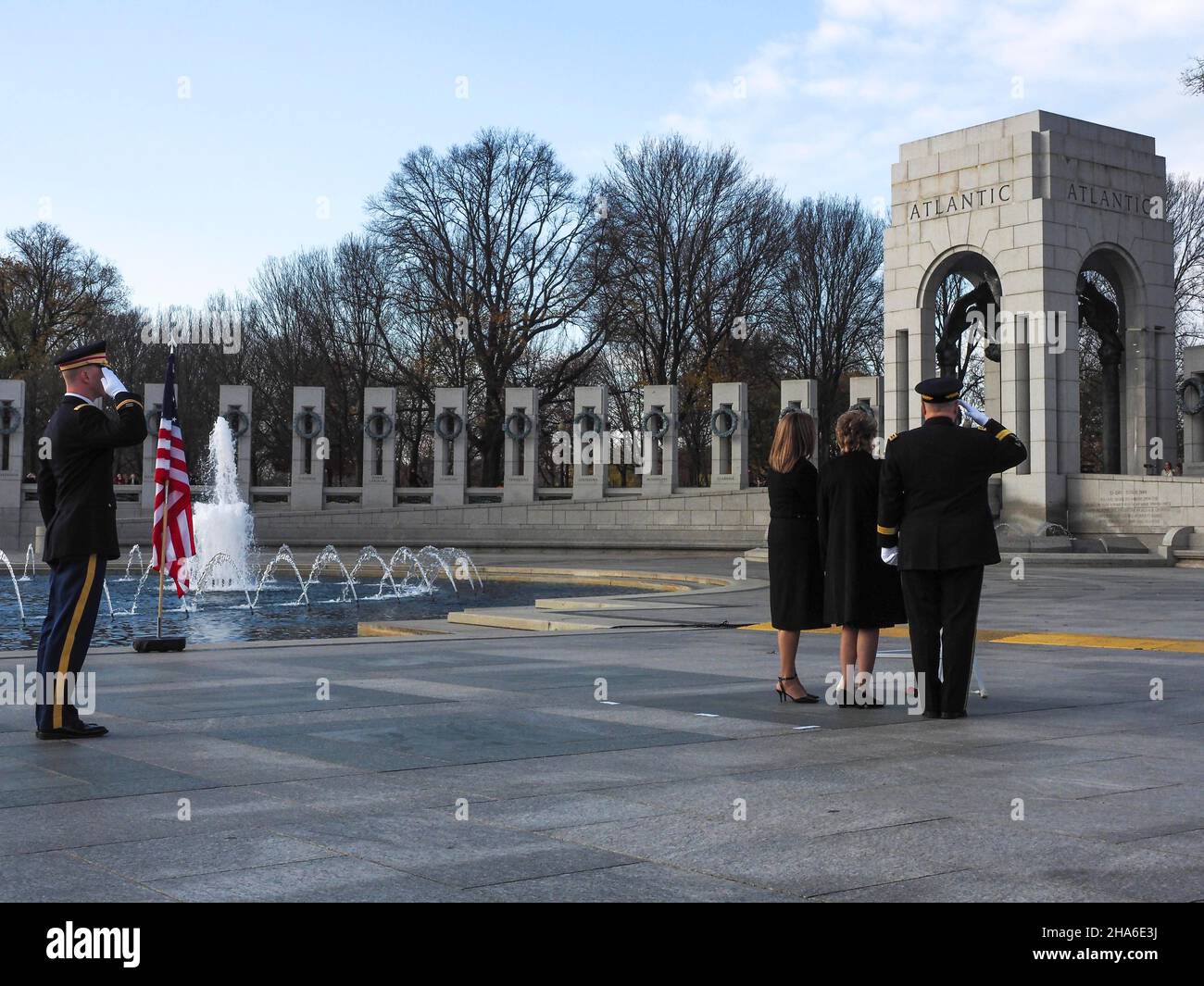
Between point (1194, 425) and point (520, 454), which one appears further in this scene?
point (520, 454)

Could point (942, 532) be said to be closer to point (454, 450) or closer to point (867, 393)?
point (867, 393)

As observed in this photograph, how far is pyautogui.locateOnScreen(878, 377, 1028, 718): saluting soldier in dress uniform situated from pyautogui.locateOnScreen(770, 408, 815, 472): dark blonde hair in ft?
2.41

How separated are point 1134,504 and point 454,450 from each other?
21033 millimetres

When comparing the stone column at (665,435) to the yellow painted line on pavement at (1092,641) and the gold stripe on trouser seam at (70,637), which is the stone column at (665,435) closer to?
the yellow painted line on pavement at (1092,641)

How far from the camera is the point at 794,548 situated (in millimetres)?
8891

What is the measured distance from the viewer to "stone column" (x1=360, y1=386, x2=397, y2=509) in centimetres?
4347

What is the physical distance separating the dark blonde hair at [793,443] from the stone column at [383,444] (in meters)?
35.1

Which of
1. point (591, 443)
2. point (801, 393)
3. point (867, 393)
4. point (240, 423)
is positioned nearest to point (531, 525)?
point (591, 443)

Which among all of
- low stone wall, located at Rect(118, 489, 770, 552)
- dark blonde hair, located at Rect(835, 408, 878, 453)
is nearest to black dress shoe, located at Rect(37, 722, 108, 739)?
dark blonde hair, located at Rect(835, 408, 878, 453)

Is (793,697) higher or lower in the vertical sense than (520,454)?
lower

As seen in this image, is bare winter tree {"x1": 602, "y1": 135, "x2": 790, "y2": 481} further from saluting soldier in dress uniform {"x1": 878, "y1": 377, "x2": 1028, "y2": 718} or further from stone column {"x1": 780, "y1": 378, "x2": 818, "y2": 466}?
saluting soldier in dress uniform {"x1": 878, "y1": 377, "x2": 1028, "y2": 718}

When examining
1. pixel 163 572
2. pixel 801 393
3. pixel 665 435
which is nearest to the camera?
pixel 163 572

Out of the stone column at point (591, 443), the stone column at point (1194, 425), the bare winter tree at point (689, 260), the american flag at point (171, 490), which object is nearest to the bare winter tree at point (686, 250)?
the bare winter tree at point (689, 260)

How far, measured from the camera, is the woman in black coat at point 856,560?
856cm
